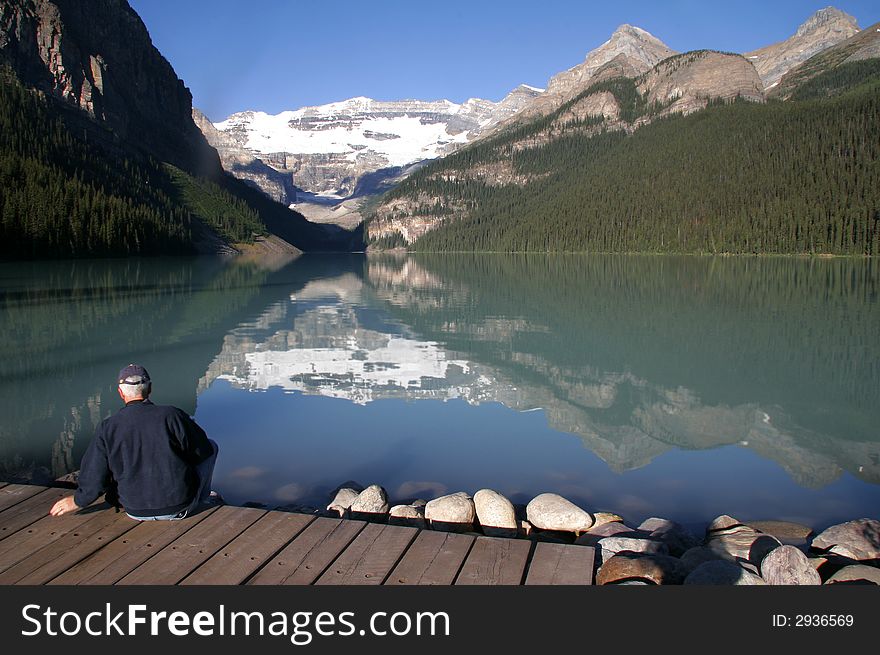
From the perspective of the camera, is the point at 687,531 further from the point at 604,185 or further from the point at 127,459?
the point at 604,185

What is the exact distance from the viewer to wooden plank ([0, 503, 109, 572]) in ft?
19.5

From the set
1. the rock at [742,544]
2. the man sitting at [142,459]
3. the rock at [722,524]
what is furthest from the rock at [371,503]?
the rock at [722,524]

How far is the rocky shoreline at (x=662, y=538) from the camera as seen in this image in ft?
21.9

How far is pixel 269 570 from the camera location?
18.9ft

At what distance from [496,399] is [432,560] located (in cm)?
1115

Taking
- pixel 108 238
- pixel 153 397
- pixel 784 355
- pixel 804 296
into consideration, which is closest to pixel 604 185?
pixel 108 238

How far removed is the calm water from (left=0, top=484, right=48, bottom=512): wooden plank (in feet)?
11.0

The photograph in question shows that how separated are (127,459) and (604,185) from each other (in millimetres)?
189841

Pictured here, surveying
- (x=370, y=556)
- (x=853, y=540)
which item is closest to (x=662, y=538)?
(x=853, y=540)

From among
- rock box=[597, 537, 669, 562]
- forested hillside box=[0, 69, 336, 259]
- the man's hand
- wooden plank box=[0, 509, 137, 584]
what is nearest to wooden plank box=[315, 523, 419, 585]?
wooden plank box=[0, 509, 137, 584]

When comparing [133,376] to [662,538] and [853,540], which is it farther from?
[853,540]

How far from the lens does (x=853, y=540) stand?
326 inches

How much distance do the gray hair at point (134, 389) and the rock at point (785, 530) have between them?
8.33m

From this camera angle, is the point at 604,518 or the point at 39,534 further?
the point at 604,518
